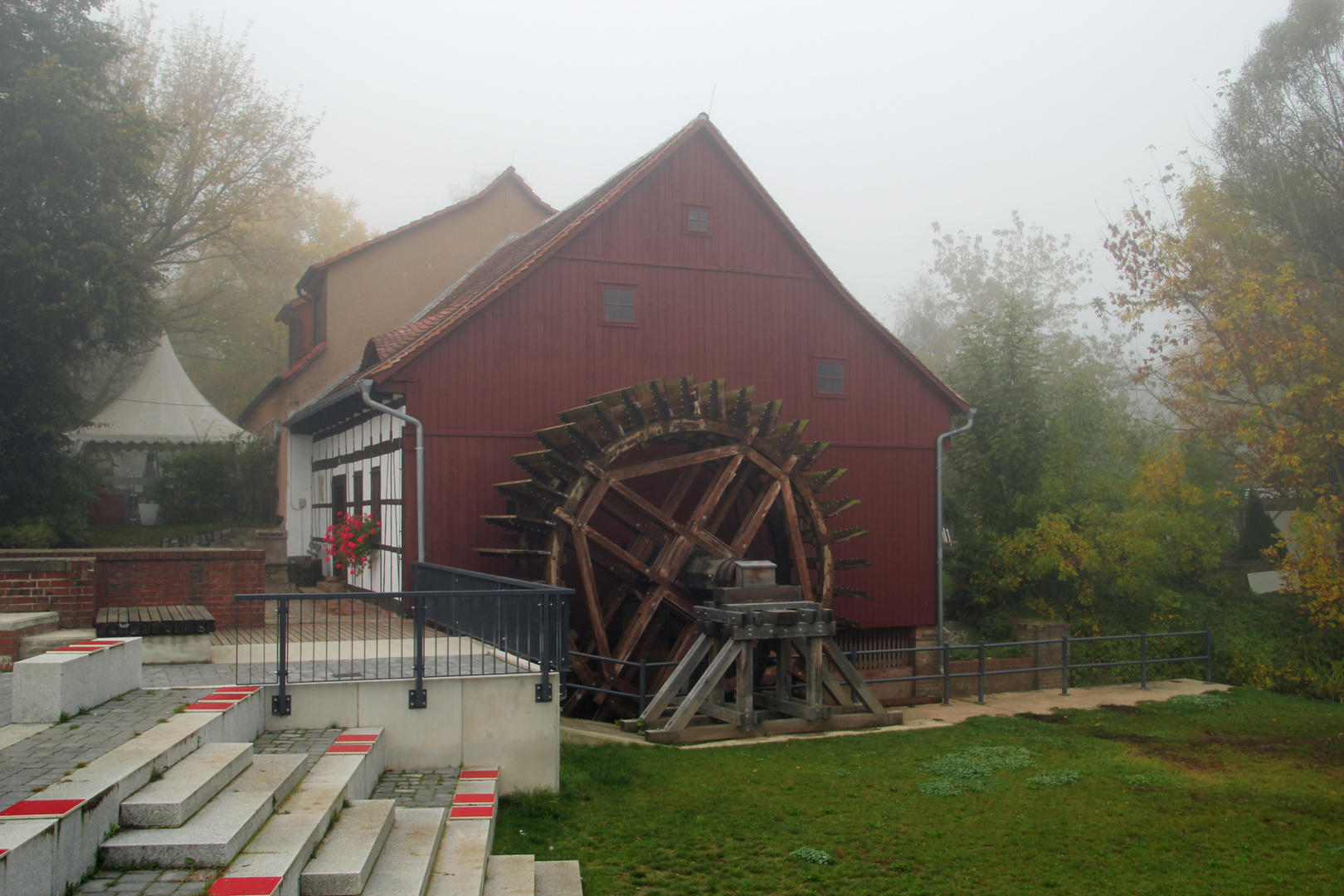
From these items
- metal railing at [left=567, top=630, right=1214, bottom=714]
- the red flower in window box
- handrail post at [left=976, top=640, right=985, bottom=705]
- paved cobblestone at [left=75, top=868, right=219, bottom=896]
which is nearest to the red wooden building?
the red flower in window box

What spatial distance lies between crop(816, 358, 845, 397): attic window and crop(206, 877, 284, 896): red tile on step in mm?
12287

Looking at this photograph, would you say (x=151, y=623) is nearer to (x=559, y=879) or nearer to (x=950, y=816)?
(x=559, y=879)

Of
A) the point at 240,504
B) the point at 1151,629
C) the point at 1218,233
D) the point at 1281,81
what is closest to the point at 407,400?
the point at 240,504

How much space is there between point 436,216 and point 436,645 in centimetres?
1368

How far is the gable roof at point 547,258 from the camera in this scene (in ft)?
42.1

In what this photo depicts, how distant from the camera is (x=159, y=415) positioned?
2150 cm

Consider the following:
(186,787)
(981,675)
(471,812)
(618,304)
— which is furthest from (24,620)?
(981,675)

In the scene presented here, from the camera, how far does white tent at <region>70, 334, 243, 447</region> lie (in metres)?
20.8

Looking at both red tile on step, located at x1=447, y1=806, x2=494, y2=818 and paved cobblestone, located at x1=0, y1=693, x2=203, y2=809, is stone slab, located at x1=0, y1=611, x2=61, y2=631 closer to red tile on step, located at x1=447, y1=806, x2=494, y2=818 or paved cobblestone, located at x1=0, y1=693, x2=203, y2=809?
paved cobblestone, located at x1=0, y1=693, x2=203, y2=809

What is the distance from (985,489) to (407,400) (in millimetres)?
11928

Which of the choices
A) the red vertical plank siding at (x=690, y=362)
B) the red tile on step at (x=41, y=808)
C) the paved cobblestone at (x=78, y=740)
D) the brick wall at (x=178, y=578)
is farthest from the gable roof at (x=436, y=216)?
the red tile on step at (x=41, y=808)

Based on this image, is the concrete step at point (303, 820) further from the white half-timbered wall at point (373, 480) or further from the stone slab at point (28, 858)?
the white half-timbered wall at point (373, 480)

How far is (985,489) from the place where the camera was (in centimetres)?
1984

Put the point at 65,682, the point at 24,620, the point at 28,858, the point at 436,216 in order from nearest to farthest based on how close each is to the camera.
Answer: the point at 28,858, the point at 65,682, the point at 24,620, the point at 436,216
